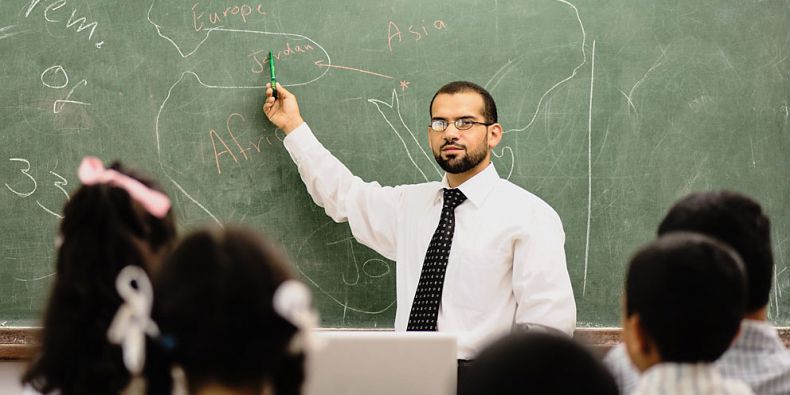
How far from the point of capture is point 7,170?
10.0 ft

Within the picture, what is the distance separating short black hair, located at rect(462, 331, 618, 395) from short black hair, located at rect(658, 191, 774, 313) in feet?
2.71

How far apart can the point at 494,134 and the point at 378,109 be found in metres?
0.40

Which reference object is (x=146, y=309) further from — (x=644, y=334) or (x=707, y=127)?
(x=707, y=127)

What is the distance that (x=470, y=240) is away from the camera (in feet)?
9.76

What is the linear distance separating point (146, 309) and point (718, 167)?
7.86 feet

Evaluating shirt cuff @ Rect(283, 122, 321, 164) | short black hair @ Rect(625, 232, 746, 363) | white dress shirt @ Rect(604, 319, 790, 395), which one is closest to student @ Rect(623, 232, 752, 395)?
short black hair @ Rect(625, 232, 746, 363)

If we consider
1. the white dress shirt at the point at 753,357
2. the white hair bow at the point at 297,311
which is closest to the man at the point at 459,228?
the white dress shirt at the point at 753,357

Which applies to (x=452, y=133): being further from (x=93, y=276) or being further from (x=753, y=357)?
(x=93, y=276)

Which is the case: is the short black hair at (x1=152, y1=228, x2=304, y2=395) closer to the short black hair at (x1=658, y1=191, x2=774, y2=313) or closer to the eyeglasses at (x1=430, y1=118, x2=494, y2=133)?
the short black hair at (x1=658, y1=191, x2=774, y2=313)

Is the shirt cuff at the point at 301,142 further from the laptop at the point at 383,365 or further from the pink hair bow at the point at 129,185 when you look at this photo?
the pink hair bow at the point at 129,185

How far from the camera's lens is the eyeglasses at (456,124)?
9.81 ft

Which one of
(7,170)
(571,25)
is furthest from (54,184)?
(571,25)

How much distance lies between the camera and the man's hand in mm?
3039

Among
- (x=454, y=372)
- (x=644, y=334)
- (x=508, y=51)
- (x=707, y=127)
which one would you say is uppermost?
(x=508, y=51)
